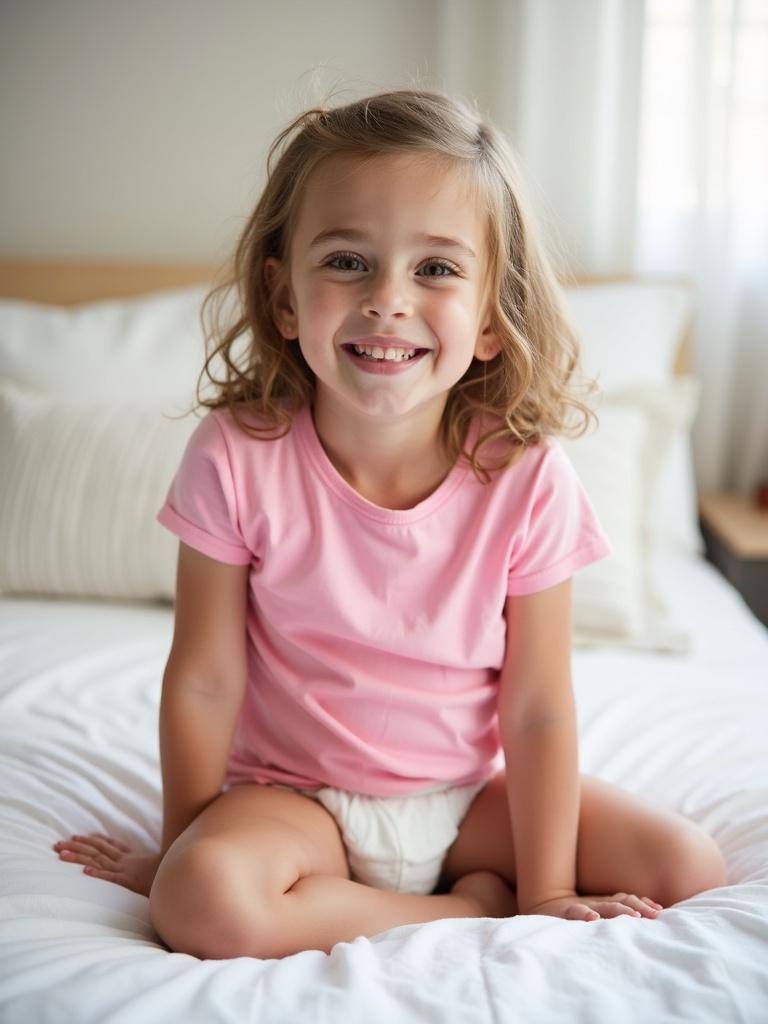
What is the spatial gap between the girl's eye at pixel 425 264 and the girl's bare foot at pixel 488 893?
2.03ft

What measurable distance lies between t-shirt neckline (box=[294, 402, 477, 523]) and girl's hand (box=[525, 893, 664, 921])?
0.40 meters

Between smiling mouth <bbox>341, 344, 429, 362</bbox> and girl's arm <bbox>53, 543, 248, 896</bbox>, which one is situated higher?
smiling mouth <bbox>341, 344, 429, 362</bbox>

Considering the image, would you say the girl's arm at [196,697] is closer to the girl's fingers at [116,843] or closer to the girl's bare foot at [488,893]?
the girl's fingers at [116,843]

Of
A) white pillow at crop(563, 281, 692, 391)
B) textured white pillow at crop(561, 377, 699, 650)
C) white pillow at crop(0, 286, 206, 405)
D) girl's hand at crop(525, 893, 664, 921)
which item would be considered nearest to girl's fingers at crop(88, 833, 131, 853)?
girl's hand at crop(525, 893, 664, 921)

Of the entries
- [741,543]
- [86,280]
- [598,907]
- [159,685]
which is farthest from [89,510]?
[741,543]

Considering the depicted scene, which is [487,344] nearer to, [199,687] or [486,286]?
[486,286]

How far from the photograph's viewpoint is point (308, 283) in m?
1.02

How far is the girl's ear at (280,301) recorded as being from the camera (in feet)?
3.67

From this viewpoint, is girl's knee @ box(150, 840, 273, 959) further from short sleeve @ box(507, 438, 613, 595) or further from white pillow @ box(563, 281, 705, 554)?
white pillow @ box(563, 281, 705, 554)

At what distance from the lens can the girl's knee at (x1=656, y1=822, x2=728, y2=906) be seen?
99 cm

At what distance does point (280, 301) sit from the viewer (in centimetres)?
113

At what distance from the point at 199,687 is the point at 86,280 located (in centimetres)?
155

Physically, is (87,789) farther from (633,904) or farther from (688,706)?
(688,706)

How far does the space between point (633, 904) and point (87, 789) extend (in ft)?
2.00
